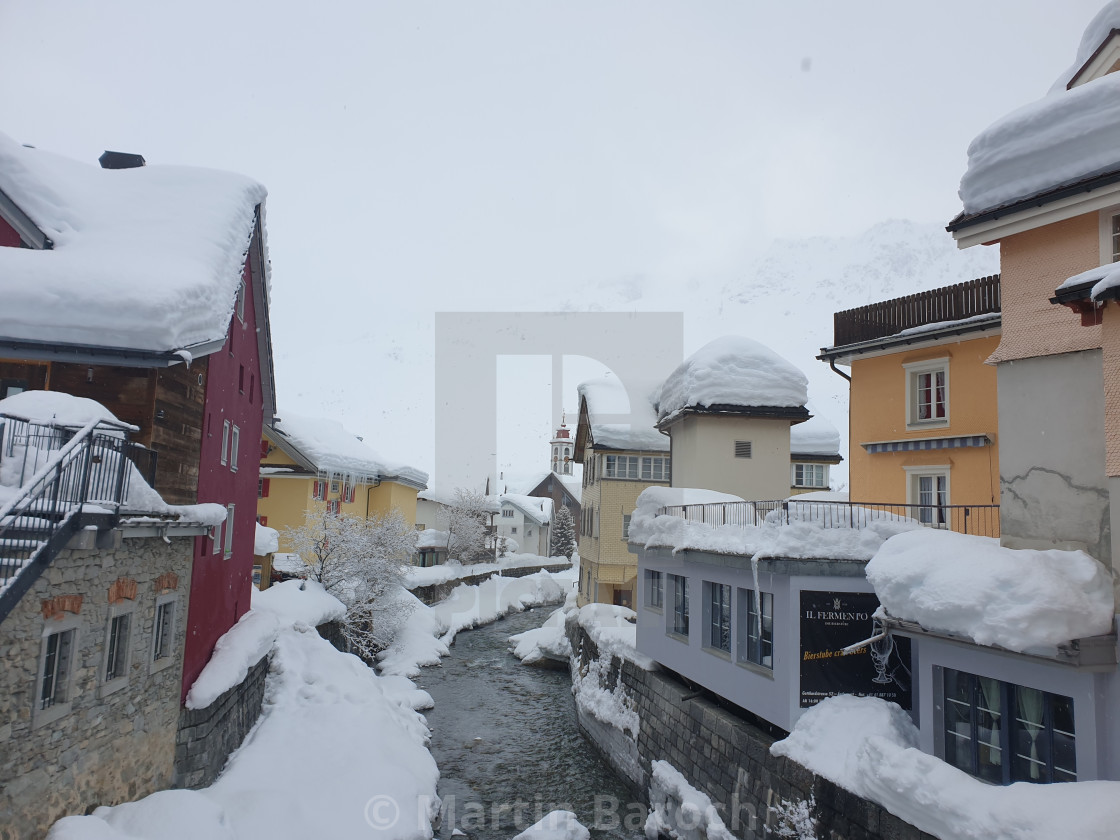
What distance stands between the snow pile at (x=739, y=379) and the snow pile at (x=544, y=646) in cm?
1147

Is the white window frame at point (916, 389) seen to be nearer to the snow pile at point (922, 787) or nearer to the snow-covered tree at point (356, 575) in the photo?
the snow pile at point (922, 787)

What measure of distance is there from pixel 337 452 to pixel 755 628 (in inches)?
1286

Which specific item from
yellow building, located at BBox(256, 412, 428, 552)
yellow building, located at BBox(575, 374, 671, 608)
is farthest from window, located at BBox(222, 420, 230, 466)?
yellow building, located at BBox(575, 374, 671, 608)

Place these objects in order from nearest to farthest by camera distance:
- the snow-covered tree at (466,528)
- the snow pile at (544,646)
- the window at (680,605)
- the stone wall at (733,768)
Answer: the stone wall at (733,768), the window at (680,605), the snow pile at (544,646), the snow-covered tree at (466,528)

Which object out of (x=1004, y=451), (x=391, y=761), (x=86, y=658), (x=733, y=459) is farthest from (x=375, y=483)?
(x=1004, y=451)

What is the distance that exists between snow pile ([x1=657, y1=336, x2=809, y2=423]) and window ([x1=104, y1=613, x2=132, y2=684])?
1971cm

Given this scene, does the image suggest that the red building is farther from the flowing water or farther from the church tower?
the church tower

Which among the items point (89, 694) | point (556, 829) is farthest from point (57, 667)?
Result: point (556, 829)

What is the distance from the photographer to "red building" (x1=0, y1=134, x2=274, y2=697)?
10812 mm

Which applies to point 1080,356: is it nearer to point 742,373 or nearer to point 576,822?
point 576,822

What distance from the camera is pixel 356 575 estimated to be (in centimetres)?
3083

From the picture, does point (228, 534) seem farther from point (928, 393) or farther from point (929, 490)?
point (928, 393)

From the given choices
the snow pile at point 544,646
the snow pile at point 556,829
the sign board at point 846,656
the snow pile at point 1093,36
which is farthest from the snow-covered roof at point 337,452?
the snow pile at point 1093,36

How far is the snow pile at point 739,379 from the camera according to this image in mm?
26594
